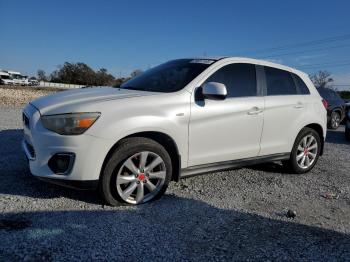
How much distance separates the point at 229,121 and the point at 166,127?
3.16ft

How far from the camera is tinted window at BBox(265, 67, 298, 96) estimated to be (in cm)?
529

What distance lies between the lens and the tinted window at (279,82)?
529cm

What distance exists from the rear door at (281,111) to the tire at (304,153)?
17 cm

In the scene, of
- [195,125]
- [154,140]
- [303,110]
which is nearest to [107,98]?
[154,140]

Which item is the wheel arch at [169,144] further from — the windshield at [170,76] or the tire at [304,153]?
the tire at [304,153]

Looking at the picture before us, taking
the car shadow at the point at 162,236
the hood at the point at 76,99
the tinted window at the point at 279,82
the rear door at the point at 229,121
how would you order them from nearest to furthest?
1. the car shadow at the point at 162,236
2. the hood at the point at 76,99
3. the rear door at the point at 229,121
4. the tinted window at the point at 279,82

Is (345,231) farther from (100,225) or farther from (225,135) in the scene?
(100,225)

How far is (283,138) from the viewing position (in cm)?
540

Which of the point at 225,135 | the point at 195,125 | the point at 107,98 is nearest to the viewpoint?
the point at 107,98

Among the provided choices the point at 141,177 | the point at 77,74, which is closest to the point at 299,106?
the point at 141,177

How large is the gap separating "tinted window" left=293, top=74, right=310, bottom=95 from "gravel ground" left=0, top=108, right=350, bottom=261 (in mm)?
1494

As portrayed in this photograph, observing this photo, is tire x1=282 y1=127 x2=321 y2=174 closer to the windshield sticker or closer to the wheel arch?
the windshield sticker

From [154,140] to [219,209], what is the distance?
1069 millimetres

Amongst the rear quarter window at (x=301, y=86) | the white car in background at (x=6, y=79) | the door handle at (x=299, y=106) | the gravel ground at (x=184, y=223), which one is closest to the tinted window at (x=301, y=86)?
the rear quarter window at (x=301, y=86)
